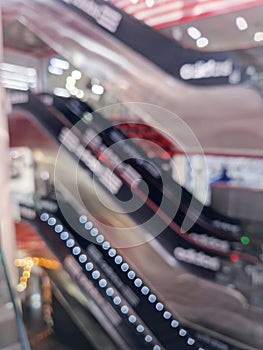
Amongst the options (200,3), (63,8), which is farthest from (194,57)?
(63,8)

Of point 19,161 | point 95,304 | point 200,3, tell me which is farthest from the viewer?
point 19,161

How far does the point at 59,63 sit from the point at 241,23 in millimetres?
430

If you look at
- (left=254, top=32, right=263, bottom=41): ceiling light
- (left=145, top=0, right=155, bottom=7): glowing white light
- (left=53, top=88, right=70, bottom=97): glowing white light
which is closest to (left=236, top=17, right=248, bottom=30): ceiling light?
(left=254, top=32, right=263, bottom=41): ceiling light

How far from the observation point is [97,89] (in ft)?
2.75

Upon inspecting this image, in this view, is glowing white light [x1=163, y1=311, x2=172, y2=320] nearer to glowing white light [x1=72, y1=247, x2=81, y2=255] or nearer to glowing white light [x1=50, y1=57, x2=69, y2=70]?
glowing white light [x1=72, y1=247, x2=81, y2=255]

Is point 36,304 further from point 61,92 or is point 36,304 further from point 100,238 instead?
point 61,92

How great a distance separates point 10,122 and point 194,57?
0.54 m

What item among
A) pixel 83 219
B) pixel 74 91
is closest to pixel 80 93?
pixel 74 91

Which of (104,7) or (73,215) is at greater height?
(104,7)

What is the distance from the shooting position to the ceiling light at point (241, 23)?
64 centimetres

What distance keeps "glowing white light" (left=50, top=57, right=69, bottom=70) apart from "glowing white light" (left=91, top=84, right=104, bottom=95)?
3.5 inches

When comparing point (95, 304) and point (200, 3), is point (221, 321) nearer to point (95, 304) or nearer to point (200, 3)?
point (95, 304)

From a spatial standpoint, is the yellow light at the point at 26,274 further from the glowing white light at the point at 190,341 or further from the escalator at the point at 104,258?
the glowing white light at the point at 190,341

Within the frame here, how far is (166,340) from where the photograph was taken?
0.83 metres
